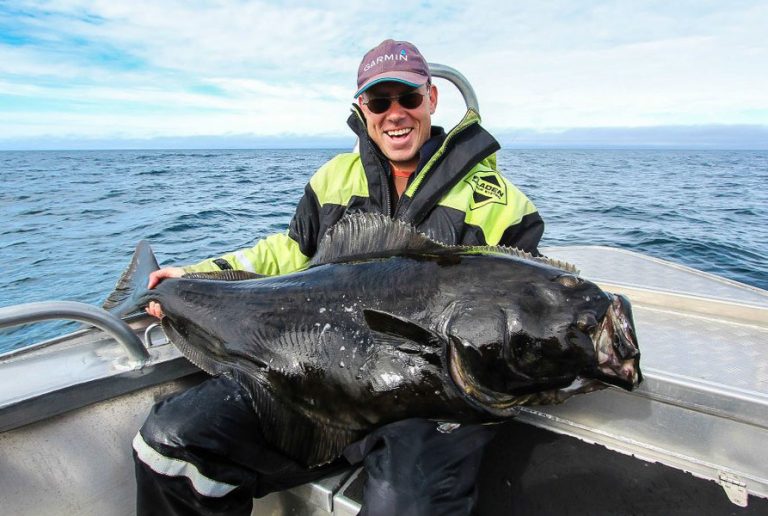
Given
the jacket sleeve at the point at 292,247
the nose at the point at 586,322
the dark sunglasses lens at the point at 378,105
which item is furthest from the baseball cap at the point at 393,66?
the nose at the point at 586,322

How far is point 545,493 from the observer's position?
8.07ft

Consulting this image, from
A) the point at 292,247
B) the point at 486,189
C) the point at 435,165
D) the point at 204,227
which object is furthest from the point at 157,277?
the point at 204,227

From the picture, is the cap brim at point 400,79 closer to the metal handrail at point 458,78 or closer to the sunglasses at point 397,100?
the sunglasses at point 397,100

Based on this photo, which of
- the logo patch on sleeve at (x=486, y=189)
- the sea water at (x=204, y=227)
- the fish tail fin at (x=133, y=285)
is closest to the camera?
the logo patch on sleeve at (x=486, y=189)

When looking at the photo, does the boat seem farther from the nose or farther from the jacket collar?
the jacket collar

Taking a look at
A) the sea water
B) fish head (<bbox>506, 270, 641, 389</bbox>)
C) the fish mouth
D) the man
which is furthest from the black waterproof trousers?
the sea water

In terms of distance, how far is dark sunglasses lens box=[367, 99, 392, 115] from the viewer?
346cm

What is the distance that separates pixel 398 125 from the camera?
11.5 ft

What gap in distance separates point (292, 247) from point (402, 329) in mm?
1829

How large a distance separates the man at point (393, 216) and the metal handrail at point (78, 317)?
1.19 feet

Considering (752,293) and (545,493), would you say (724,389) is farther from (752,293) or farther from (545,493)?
(752,293)

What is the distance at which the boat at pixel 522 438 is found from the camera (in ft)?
7.80

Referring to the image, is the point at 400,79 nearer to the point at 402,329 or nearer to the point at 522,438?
the point at 402,329

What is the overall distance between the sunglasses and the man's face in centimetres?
2
